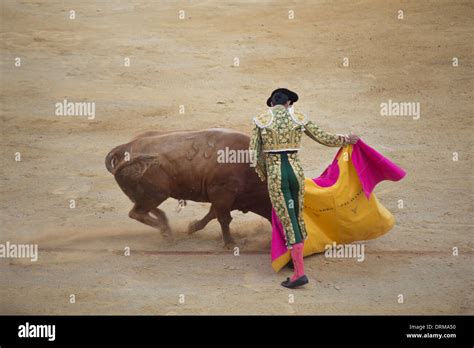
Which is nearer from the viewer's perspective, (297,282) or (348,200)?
(297,282)

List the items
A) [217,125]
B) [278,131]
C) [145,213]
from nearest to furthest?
[278,131] → [145,213] → [217,125]

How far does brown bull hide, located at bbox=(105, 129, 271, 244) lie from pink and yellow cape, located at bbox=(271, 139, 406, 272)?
500mm

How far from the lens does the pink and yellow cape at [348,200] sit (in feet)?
26.7

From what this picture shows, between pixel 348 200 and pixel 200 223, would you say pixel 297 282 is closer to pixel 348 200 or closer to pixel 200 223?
pixel 348 200

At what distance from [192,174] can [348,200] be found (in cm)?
144

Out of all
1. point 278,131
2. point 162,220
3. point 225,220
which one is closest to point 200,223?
point 162,220

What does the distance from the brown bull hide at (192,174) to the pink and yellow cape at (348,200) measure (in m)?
0.50

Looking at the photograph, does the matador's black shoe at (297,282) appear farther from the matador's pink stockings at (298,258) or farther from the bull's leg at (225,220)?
the bull's leg at (225,220)

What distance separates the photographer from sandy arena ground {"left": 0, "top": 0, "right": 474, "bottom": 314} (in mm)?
7762

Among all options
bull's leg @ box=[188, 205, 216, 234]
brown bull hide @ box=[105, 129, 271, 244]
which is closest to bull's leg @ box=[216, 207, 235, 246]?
brown bull hide @ box=[105, 129, 271, 244]

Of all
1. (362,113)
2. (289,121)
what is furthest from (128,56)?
(289,121)

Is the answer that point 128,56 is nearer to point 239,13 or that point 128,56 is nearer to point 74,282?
point 239,13

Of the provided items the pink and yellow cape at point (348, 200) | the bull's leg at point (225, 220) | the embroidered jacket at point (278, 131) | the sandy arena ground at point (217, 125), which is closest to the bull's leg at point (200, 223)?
the sandy arena ground at point (217, 125)

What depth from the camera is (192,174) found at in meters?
8.27
